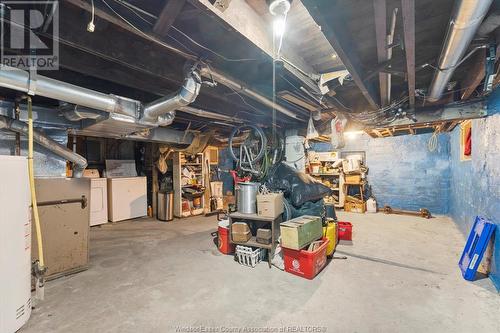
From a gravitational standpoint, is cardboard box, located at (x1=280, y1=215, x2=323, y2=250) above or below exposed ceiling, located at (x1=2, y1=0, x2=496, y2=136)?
below

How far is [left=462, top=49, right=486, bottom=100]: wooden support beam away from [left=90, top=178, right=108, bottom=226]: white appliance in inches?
258

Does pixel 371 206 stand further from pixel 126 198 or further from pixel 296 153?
pixel 126 198

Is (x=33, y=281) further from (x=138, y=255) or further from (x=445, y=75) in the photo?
(x=445, y=75)

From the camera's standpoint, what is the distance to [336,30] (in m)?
1.57

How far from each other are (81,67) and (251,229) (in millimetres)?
2784

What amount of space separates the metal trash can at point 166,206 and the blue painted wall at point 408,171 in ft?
18.6

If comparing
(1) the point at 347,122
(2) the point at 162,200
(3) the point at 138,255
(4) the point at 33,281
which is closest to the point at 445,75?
(1) the point at 347,122

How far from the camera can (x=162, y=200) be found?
591 centimetres

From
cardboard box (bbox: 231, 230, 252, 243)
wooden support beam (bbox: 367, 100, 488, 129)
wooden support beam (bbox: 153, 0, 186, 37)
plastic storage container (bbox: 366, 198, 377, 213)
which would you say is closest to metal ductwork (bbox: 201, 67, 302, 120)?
wooden support beam (bbox: 153, 0, 186, 37)

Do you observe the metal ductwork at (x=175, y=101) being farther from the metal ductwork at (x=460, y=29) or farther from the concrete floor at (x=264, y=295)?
the concrete floor at (x=264, y=295)

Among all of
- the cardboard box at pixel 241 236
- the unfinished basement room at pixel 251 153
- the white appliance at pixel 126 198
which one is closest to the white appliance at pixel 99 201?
the white appliance at pixel 126 198

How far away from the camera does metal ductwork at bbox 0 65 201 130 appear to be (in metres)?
1.77

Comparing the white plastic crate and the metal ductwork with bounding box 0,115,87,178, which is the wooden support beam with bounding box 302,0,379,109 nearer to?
the white plastic crate

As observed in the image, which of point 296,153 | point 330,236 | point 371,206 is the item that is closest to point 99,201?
point 296,153
